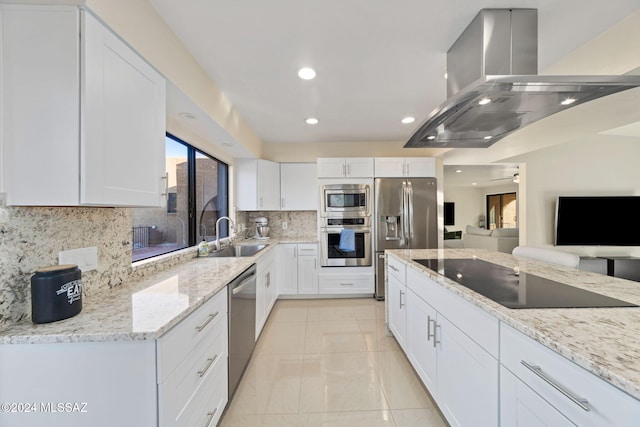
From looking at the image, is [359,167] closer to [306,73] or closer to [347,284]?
[347,284]

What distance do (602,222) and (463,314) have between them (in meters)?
4.83

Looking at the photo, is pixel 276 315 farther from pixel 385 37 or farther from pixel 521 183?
pixel 521 183

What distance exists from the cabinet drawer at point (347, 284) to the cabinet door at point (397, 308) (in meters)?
1.22

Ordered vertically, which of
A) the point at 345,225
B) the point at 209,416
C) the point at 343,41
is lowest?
the point at 209,416

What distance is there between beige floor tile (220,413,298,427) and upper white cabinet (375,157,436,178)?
3.10 m

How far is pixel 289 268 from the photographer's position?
3.86m

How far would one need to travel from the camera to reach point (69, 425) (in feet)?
2.93

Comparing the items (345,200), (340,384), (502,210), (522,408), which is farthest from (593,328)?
(502,210)

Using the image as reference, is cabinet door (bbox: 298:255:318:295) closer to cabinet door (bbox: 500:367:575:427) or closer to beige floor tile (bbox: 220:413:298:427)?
beige floor tile (bbox: 220:413:298:427)

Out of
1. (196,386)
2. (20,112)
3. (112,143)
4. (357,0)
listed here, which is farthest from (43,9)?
(196,386)

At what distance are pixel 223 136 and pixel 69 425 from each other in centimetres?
242

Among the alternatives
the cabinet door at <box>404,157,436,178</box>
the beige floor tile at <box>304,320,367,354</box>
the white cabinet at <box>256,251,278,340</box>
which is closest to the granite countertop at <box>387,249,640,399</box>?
the beige floor tile at <box>304,320,367,354</box>

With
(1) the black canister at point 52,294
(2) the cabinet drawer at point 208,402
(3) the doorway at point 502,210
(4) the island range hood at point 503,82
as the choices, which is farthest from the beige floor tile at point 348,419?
(3) the doorway at point 502,210

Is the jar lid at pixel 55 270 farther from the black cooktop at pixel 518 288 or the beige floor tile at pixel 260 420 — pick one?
the black cooktop at pixel 518 288
